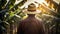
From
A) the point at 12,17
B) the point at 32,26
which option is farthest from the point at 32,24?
the point at 12,17

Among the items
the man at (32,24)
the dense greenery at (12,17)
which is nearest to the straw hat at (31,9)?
the man at (32,24)

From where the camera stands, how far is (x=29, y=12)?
3.90 feet

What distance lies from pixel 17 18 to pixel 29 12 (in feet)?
1.25

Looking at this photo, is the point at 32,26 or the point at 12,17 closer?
the point at 32,26

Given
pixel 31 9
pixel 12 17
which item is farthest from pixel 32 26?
pixel 12 17

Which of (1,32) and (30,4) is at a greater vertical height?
(30,4)

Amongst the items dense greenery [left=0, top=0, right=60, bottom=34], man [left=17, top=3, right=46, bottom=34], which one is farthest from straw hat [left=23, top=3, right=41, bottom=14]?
dense greenery [left=0, top=0, right=60, bottom=34]

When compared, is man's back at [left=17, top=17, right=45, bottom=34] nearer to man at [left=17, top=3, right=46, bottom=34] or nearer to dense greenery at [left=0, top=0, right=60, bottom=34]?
man at [left=17, top=3, right=46, bottom=34]

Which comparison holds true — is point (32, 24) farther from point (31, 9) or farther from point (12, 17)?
point (12, 17)

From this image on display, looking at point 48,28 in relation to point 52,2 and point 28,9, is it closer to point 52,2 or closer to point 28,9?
point 52,2

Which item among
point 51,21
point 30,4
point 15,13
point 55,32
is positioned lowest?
point 55,32

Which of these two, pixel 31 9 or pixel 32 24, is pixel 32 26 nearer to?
pixel 32 24

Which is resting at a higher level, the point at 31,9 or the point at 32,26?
the point at 31,9

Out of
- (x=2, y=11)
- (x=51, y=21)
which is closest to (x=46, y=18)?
(x=51, y=21)
